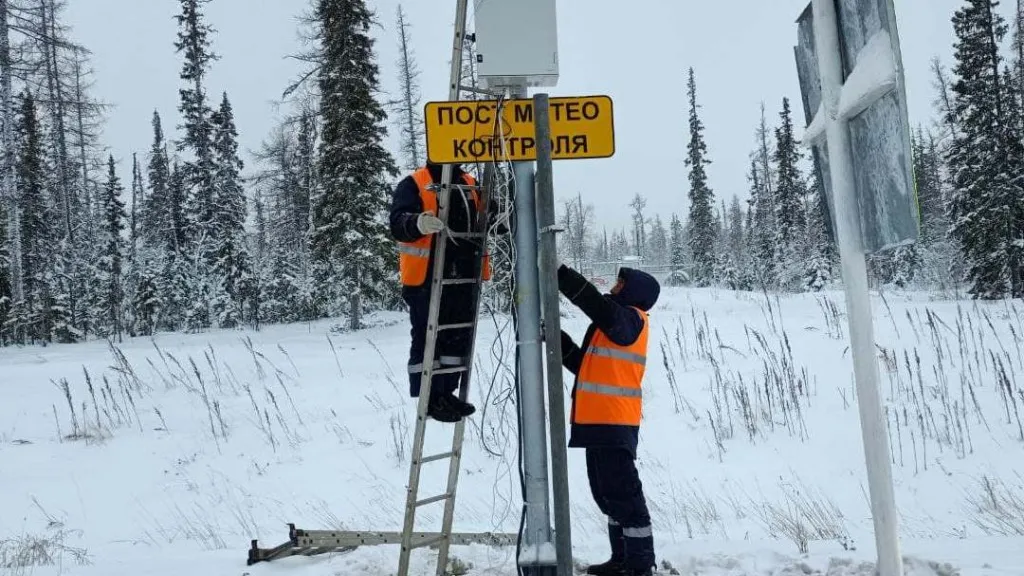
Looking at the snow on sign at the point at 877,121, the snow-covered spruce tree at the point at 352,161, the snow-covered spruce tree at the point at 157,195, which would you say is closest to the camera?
the snow on sign at the point at 877,121

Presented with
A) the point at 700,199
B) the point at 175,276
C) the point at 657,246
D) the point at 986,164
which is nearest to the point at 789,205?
the point at 700,199

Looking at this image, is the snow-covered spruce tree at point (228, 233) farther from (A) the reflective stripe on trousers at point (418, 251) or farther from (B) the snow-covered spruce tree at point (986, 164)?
(B) the snow-covered spruce tree at point (986, 164)

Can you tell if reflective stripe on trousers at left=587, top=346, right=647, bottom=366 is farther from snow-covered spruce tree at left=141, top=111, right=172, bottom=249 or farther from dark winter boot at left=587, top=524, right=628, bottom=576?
snow-covered spruce tree at left=141, top=111, right=172, bottom=249

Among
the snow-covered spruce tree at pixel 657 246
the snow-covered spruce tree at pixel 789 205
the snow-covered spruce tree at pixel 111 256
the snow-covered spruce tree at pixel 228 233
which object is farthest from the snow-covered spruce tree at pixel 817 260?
the snow-covered spruce tree at pixel 657 246

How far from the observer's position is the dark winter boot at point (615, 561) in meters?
3.70

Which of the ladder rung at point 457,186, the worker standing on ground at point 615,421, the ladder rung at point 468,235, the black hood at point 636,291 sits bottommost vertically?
the worker standing on ground at point 615,421

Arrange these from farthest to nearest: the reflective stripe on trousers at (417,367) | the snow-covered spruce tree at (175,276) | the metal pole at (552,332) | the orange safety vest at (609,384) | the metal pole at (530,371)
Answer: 1. the snow-covered spruce tree at (175,276)
2. the reflective stripe on trousers at (417,367)
3. the orange safety vest at (609,384)
4. the metal pole at (530,371)
5. the metal pole at (552,332)

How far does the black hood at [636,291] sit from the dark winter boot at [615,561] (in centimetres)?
141

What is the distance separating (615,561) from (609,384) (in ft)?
3.52

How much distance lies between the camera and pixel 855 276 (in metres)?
2.66

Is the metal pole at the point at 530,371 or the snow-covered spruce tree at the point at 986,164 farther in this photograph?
the snow-covered spruce tree at the point at 986,164

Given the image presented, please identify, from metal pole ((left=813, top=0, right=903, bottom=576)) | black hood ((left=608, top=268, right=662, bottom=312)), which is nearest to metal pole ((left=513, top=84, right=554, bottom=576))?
black hood ((left=608, top=268, right=662, bottom=312))

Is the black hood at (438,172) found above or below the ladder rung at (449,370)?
above

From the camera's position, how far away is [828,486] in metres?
6.21
